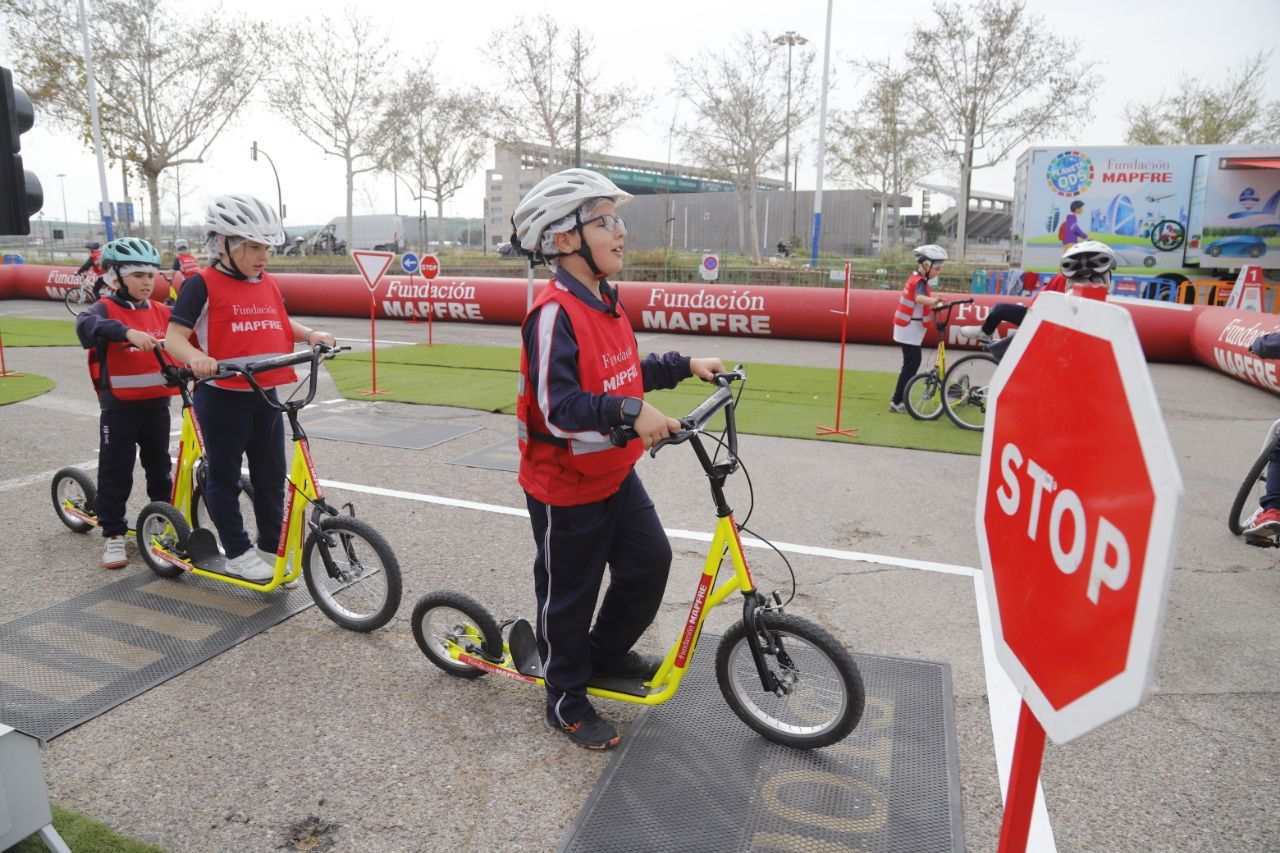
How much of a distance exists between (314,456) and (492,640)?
4.40 meters

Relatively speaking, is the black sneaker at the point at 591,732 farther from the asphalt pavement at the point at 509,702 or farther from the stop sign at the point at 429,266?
the stop sign at the point at 429,266

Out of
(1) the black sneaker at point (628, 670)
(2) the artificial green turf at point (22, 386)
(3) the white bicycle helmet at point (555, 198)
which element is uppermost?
(3) the white bicycle helmet at point (555, 198)

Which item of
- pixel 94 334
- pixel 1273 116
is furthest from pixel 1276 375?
pixel 1273 116

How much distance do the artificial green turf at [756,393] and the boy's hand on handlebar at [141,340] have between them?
492 cm

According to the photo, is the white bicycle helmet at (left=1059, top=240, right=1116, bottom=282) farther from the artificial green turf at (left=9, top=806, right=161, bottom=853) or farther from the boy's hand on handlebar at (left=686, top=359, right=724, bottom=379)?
the artificial green turf at (left=9, top=806, right=161, bottom=853)

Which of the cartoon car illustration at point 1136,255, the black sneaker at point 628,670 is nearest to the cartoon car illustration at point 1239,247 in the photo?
the cartoon car illustration at point 1136,255

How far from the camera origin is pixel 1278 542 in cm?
496

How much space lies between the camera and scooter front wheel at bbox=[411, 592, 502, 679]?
3406 mm

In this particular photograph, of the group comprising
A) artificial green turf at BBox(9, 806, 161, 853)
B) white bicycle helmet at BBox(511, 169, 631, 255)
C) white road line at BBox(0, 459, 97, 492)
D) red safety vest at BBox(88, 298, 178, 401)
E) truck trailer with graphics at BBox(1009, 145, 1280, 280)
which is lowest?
artificial green turf at BBox(9, 806, 161, 853)

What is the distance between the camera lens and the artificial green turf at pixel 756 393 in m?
8.39

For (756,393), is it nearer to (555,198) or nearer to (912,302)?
(912,302)

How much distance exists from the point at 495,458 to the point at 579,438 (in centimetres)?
450

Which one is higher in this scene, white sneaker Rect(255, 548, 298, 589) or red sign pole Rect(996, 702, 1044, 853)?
red sign pole Rect(996, 702, 1044, 853)

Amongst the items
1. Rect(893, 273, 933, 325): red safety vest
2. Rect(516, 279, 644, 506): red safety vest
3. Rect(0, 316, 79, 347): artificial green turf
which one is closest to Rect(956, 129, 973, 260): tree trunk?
Rect(893, 273, 933, 325): red safety vest
